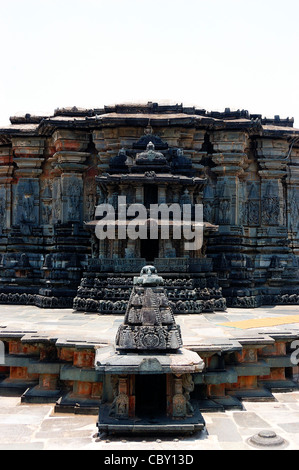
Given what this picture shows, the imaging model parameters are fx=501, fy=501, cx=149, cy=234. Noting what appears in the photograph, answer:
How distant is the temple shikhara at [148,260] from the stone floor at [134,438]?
0.18 metres

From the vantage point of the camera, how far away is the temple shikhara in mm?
8672

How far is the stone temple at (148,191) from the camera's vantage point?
17.0m

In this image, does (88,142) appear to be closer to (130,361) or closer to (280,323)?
(280,323)

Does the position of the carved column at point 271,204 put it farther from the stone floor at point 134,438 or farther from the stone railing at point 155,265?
the stone floor at point 134,438

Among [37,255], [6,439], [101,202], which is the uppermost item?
[101,202]

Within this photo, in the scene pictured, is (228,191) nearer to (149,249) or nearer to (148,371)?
(149,249)

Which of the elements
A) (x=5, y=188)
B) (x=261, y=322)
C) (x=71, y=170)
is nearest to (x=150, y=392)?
Result: (x=261, y=322)

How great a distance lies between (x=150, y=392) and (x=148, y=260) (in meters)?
8.52

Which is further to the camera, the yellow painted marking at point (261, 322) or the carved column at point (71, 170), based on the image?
the carved column at point (71, 170)

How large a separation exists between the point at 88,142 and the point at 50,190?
268 centimetres

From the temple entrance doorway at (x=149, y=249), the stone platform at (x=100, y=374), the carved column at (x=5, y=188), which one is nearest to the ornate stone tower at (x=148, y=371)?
the stone platform at (x=100, y=374)

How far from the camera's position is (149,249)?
677 inches

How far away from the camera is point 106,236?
52.4 ft
